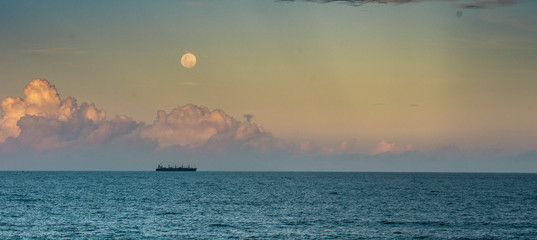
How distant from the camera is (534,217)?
94.2 metres

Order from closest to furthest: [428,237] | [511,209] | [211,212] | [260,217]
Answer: [428,237] < [260,217] < [211,212] < [511,209]

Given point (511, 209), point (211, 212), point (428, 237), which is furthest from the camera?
point (511, 209)

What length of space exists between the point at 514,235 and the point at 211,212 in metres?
51.0

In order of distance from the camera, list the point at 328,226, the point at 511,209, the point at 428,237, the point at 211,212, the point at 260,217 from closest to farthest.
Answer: the point at 428,237, the point at 328,226, the point at 260,217, the point at 211,212, the point at 511,209

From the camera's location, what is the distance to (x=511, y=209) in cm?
10881

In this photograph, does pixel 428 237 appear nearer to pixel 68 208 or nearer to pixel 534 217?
pixel 534 217

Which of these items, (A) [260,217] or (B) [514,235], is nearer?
(B) [514,235]

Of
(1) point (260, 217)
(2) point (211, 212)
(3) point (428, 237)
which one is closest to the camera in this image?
(3) point (428, 237)

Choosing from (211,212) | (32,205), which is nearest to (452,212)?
(211,212)

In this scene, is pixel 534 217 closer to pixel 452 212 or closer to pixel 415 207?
pixel 452 212

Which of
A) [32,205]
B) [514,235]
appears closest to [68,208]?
[32,205]

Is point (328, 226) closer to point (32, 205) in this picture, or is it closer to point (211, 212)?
point (211, 212)

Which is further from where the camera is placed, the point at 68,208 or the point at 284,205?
the point at 284,205

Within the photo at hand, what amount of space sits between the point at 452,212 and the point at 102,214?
2510 inches
